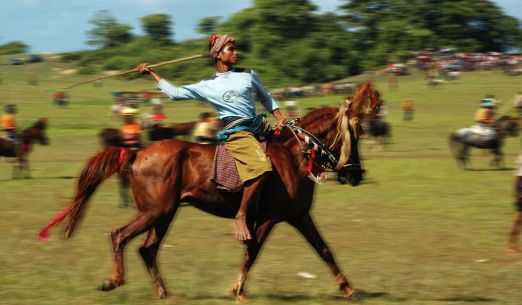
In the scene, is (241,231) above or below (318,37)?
above

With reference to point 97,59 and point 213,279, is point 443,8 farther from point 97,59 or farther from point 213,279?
point 213,279

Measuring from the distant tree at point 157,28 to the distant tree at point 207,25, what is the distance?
5188mm

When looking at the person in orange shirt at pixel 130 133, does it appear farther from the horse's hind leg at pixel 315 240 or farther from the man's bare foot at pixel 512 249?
the horse's hind leg at pixel 315 240

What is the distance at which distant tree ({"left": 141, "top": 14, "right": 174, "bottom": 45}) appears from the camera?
115 m

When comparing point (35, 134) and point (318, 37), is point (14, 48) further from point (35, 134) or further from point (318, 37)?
point (35, 134)

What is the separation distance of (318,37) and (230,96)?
84889mm

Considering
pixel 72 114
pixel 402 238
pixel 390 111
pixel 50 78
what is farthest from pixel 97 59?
pixel 402 238

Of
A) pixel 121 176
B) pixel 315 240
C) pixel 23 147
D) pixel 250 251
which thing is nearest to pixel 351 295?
pixel 315 240

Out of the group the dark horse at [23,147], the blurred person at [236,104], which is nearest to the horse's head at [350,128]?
the blurred person at [236,104]

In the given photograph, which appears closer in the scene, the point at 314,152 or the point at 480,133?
the point at 314,152

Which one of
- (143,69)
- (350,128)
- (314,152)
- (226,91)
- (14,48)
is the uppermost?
(143,69)

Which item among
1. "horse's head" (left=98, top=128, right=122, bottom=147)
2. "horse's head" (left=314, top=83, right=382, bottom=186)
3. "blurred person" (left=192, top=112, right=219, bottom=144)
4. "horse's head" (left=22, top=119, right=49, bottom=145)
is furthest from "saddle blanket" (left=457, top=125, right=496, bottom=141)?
"horse's head" (left=314, top=83, right=382, bottom=186)

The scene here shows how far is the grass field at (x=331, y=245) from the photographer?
8.45 meters

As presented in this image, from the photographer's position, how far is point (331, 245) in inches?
481
